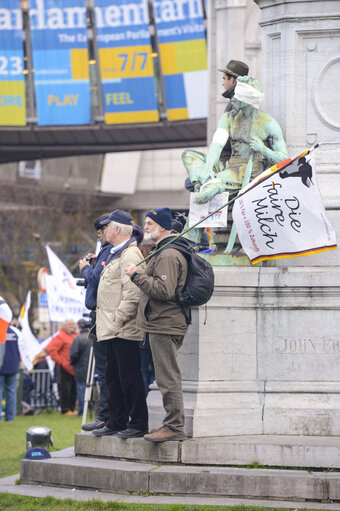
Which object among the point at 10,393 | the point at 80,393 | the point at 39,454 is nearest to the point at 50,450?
the point at 39,454

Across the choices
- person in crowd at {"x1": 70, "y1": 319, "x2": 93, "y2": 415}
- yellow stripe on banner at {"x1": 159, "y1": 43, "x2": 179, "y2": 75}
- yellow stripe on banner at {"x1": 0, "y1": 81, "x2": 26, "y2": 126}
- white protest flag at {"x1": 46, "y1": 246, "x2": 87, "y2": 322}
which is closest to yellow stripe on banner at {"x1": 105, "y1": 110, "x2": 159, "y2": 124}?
yellow stripe on banner at {"x1": 159, "y1": 43, "x2": 179, "y2": 75}

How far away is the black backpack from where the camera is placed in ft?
27.9

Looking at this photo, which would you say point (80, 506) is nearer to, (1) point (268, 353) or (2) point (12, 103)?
(1) point (268, 353)

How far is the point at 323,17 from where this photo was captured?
32.5ft

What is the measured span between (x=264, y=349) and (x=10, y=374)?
1021 centimetres

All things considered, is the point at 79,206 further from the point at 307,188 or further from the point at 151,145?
the point at 307,188

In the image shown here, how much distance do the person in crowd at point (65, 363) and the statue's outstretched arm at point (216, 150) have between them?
10.6 meters

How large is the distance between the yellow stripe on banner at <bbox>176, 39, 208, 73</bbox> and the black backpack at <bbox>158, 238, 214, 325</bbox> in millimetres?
26239

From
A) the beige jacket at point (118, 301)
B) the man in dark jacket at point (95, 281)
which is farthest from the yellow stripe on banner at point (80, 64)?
the beige jacket at point (118, 301)

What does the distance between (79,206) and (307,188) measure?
43.3 metres

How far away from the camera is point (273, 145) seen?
9805 millimetres

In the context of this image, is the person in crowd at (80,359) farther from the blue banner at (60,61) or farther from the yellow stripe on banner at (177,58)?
the blue banner at (60,61)

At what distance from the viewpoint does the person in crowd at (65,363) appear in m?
20.2

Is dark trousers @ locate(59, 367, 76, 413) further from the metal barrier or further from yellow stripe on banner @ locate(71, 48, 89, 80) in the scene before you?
yellow stripe on banner @ locate(71, 48, 89, 80)
